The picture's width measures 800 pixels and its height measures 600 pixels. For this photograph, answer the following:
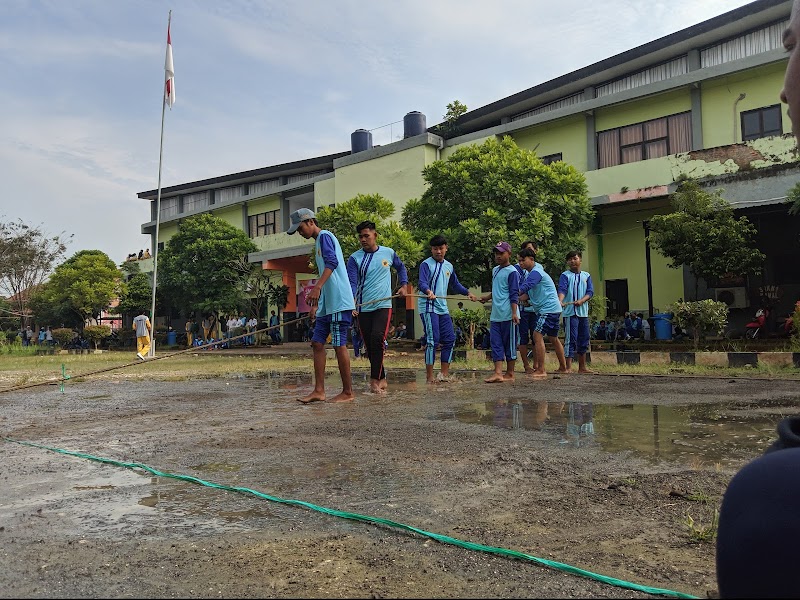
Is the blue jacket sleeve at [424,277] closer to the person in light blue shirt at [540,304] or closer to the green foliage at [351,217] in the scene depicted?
the person in light blue shirt at [540,304]

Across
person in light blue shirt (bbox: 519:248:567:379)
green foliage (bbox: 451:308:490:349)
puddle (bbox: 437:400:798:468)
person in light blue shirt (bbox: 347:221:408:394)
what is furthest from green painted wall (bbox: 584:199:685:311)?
puddle (bbox: 437:400:798:468)

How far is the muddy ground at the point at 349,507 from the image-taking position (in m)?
1.98

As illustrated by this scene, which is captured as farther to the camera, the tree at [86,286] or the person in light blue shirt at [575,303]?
the tree at [86,286]

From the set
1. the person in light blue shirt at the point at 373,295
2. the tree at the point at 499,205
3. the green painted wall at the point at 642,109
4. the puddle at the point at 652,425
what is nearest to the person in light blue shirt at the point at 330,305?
the person in light blue shirt at the point at 373,295

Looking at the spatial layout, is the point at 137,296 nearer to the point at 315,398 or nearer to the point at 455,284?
the point at 455,284

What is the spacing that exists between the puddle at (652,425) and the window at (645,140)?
14.2 meters

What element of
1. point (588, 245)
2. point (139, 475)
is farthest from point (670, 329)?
point (139, 475)

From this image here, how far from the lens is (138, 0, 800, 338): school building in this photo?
51.1ft

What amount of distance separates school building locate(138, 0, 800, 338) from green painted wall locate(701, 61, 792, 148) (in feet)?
0.09

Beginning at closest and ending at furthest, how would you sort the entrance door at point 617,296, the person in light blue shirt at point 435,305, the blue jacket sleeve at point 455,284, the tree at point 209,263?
1. the person in light blue shirt at point 435,305
2. the blue jacket sleeve at point 455,284
3. the entrance door at point 617,296
4. the tree at point 209,263

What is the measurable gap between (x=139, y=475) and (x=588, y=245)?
685 inches

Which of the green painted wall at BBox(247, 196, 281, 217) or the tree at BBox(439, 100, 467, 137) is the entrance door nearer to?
the tree at BBox(439, 100, 467, 137)

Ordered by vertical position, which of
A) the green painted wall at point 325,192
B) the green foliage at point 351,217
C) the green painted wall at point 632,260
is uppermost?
the green painted wall at point 325,192

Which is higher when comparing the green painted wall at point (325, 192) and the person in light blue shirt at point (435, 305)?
the green painted wall at point (325, 192)
